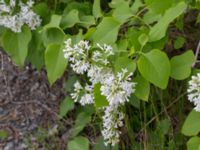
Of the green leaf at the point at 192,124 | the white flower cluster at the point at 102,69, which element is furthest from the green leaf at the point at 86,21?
the green leaf at the point at 192,124

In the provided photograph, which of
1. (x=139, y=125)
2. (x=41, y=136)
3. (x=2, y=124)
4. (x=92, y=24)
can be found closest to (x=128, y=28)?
(x=92, y=24)

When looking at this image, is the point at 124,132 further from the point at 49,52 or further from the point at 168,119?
the point at 49,52

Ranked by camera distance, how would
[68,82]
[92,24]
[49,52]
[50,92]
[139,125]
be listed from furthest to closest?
[50,92] < [68,82] < [139,125] < [92,24] < [49,52]

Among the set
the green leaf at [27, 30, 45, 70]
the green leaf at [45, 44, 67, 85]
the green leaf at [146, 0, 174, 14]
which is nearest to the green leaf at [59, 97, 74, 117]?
the green leaf at [27, 30, 45, 70]

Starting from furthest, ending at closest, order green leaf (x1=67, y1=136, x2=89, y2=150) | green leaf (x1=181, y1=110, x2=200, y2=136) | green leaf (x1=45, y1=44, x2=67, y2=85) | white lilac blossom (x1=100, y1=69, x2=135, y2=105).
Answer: green leaf (x1=67, y1=136, x2=89, y2=150), green leaf (x1=45, y1=44, x2=67, y2=85), green leaf (x1=181, y1=110, x2=200, y2=136), white lilac blossom (x1=100, y1=69, x2=135, y2=105)

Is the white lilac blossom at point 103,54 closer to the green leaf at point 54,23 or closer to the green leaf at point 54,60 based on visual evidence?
the green leaf at point 54,60

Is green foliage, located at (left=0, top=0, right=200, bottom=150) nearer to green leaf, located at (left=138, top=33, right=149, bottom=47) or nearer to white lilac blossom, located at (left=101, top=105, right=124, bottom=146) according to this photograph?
green leaf, located at (left=138, top=33, right=149, bottom=47)

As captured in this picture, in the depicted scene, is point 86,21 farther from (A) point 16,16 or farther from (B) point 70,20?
(A) point 16,16

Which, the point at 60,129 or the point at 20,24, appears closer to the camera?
the point at 20,24
